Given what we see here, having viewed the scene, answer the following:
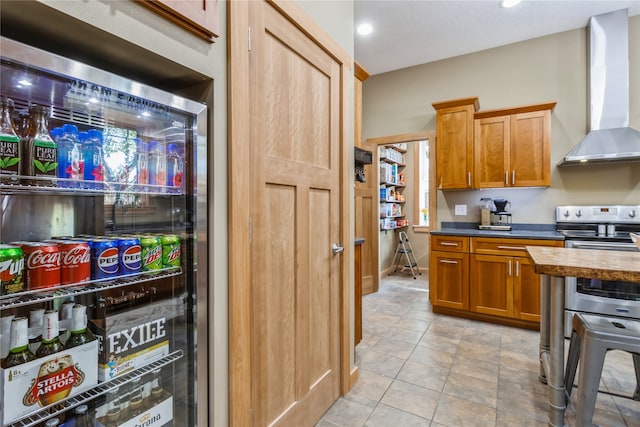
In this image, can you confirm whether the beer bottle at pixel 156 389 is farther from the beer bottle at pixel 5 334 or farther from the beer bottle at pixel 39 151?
the beer bottle at pixel 39 151

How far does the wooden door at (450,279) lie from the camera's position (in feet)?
11.4

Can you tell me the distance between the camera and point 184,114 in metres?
1.09

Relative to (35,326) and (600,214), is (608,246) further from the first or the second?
(35,326)

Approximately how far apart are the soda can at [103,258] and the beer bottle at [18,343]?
0.61ft

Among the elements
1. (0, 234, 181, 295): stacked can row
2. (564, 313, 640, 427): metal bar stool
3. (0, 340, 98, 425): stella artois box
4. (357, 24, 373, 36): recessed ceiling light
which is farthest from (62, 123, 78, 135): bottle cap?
(357, 24, 373, 36): recessed ceiling light

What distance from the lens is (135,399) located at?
110 centimetres

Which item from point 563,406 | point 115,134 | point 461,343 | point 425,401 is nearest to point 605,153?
point 461,343

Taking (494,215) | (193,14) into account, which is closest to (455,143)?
(494,215)

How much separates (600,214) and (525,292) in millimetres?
1182

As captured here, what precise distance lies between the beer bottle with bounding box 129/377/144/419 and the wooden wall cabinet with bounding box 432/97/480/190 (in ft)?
11.7

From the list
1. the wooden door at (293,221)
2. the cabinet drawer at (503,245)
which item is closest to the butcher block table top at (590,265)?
the wooden door at (293,221)

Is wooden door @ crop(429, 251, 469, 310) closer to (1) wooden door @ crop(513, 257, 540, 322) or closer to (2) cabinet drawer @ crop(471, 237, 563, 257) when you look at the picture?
(2) cabinet drawer @ crop(471, 237, 563, 257)

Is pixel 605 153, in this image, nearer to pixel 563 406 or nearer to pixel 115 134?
pixel 563 406

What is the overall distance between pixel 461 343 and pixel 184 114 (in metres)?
2.95
